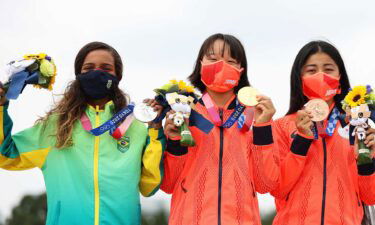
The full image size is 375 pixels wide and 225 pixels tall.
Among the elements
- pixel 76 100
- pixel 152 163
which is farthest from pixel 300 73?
pixel 76 100

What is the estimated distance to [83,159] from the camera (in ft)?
21.1

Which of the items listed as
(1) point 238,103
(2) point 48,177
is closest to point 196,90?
(1) point 238,103

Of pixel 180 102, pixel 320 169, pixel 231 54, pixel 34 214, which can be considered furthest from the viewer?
pixel 34 214

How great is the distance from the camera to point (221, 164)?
21.0 ft

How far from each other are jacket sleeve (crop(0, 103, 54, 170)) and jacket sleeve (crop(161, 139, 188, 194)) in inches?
45.4

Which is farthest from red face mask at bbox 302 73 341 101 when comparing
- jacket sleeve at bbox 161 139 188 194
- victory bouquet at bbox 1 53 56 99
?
victory bouquet at bbox 1 53 56 99

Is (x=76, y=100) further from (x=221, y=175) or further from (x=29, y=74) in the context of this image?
A: (x=221, y=175)

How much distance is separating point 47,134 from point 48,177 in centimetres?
46

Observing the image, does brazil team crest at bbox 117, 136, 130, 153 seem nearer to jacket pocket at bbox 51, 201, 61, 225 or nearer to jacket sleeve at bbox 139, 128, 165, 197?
jacket sleeve at bbox 139, 128, 165, 197

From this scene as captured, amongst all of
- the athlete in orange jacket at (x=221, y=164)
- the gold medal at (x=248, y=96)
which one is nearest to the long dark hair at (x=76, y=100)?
the athlete in orange jacket at (x=221, y=164)

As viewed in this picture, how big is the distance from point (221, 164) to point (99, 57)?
1727 millimetres

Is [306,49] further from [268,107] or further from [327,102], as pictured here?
[268,107]

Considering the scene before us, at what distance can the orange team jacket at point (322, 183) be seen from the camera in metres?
6.59

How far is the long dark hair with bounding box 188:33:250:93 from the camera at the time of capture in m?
6.90
